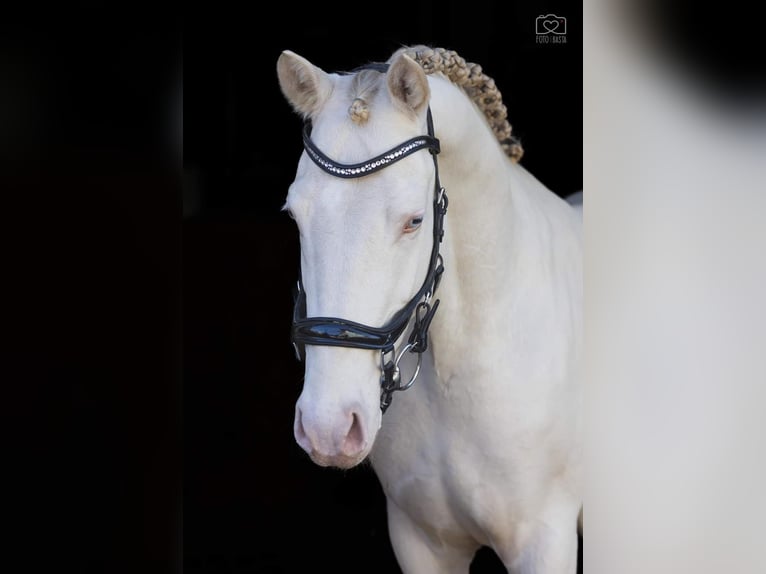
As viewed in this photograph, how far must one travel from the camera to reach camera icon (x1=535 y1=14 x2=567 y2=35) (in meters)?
2.33

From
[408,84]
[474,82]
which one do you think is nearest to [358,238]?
[408,84]

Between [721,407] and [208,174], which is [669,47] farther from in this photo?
[208,174]

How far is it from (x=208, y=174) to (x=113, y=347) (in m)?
0.56

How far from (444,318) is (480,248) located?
0.58 ft

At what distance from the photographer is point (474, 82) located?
2010 mm

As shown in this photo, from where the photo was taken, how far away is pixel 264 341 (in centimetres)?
301

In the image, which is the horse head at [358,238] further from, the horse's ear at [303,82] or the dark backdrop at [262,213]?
the dark backdrop at [262,213]

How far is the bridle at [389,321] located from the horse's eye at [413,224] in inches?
4.0

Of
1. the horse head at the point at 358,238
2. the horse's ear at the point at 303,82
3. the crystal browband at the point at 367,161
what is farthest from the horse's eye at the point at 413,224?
the horse's ear at the point at 303,82

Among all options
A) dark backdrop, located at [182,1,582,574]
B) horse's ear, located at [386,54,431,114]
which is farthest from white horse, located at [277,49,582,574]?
dark backdrop, located at [182,1,582,574]

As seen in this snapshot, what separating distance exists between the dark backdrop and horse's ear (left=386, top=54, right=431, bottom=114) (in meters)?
0.71

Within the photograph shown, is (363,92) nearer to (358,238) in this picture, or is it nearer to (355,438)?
(358,238)

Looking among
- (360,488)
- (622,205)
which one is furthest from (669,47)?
(360,488)

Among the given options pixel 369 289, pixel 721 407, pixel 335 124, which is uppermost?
pixel 335 124
